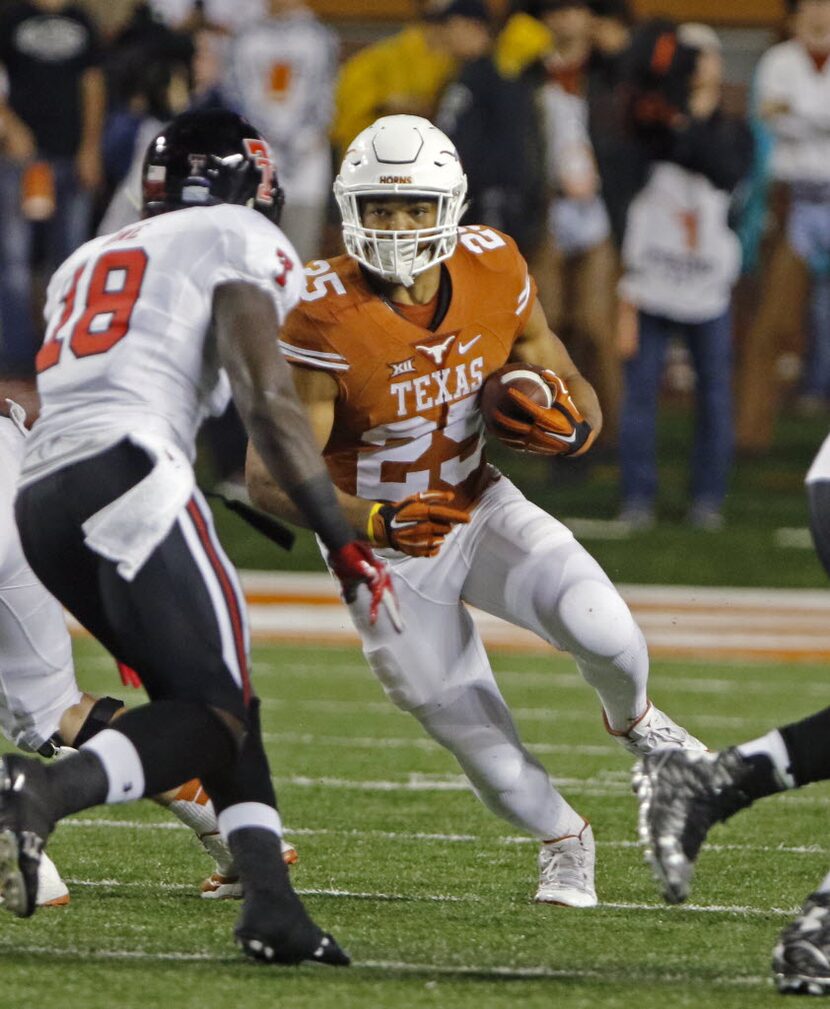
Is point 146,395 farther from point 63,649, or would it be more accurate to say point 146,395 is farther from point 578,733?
point 578,733

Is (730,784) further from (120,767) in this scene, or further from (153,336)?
(153,336)

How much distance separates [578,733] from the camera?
6699 mm

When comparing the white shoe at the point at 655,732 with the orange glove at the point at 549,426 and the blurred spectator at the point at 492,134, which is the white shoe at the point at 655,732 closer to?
the orange glove at the point at 549,426

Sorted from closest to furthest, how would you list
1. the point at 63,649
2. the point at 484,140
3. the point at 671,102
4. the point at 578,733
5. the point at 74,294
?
the point at 74,294, the point at 63,649, the point at 578,733, the point at 671,102, the point at 484,140

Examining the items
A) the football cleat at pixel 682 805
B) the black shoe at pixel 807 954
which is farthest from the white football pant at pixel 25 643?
the black shoe at pixel 807 954

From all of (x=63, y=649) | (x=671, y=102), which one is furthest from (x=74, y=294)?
(x=671, y=102)

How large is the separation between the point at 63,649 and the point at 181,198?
3.32 ft

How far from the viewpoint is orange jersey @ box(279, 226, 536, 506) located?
14.5 ft

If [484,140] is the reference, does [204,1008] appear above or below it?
above

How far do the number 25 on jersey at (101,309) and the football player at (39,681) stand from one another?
64cm

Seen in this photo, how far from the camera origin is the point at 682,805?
3.58 metres

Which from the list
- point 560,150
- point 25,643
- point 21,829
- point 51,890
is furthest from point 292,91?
point 21,829

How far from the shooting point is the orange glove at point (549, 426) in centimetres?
441

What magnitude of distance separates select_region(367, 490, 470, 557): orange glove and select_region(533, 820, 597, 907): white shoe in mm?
711
